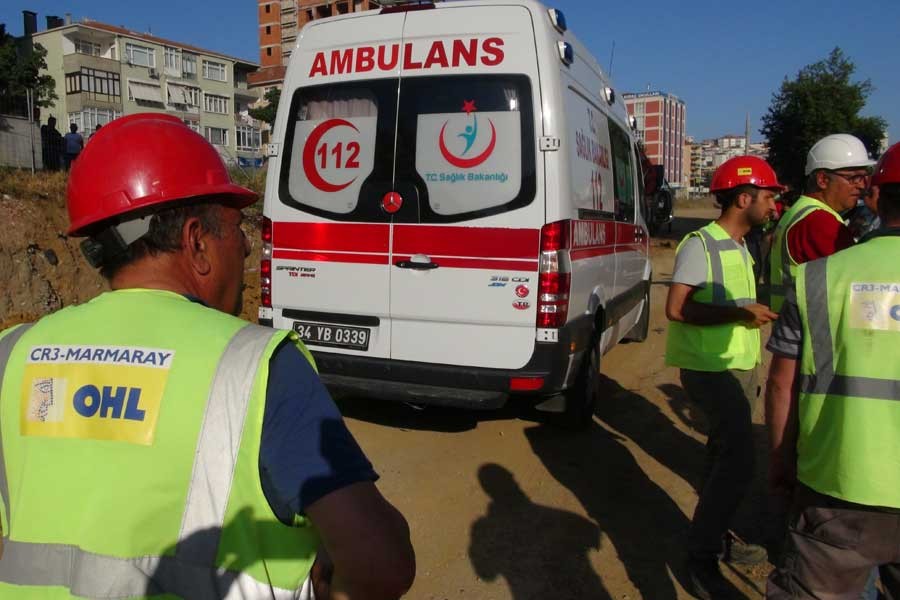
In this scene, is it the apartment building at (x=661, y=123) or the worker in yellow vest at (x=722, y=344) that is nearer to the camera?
the worker in yellow vest at (x=722, y=344)

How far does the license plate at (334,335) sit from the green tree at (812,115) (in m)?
31.0

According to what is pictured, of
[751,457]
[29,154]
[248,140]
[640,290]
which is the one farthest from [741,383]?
[248,140]

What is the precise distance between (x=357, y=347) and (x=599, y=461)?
1.83 m

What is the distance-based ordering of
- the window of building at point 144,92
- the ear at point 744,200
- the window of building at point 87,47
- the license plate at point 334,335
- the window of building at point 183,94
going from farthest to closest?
1. the window of building at point 183,94
2. the window of building at point 87,47
3. the window of building at point 144,92
4. the license plate at point 334,335
5. the ear at point 744,200

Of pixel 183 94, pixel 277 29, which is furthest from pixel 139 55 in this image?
pixel 277 29

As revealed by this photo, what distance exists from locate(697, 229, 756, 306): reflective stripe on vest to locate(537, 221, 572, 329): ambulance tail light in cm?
107

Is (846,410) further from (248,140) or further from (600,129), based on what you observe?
(248,140)

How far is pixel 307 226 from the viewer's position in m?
4.79

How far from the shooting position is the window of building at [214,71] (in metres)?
66.2

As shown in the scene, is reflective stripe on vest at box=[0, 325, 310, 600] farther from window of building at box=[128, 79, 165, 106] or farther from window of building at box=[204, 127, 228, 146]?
window of building at box=[204, 127, 228, 146]

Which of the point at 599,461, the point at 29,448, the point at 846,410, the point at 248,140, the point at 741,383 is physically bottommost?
the point at 599,461

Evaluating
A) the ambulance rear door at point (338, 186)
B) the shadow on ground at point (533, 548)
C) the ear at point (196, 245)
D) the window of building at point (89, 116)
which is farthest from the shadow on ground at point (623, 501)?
the window of building at point (89, 116)

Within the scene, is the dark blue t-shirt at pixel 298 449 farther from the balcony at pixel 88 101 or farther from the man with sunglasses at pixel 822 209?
the balcony at pixel 88 101

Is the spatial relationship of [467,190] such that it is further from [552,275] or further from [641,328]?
[641,328]
